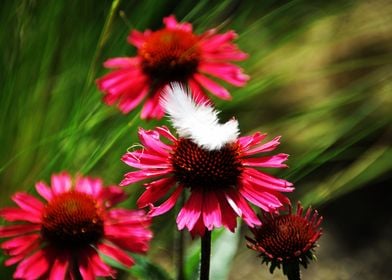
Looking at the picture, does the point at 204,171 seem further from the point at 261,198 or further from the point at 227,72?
the point at 227,72

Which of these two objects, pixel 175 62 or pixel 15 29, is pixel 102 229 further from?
pixel 15 29

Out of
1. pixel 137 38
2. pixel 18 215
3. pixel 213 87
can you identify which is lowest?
pixel 18 215

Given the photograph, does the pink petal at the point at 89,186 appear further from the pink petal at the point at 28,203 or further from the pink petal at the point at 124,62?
the pink petal at the point at 124,62

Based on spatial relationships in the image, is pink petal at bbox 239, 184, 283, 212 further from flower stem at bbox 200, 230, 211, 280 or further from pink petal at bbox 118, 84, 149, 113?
pink petal at bbox 118, 84, 149, 113

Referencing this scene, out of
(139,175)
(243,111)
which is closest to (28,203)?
(139,175)

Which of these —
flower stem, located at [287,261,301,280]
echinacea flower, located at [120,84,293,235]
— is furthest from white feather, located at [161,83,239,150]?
flower stem, located at [287,261,301,280]

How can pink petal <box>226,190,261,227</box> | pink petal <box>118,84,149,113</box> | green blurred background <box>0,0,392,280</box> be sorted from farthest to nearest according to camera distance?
green blurred background <box>0,0,392,280</box>
pink petal <box>118,84,149,113</box>
pink petal <box>226,190,261,227</box>
